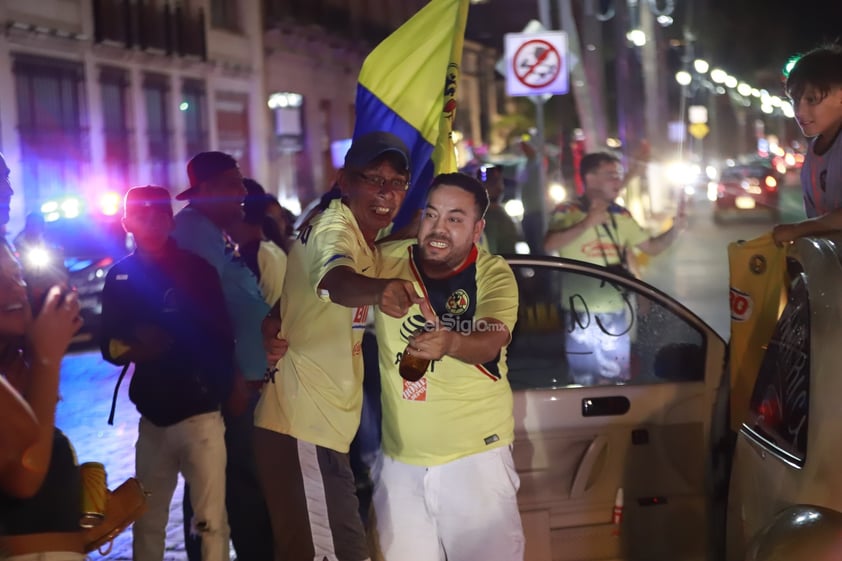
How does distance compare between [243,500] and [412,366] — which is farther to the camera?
[243,500]

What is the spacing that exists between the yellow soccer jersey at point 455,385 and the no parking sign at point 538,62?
315 inches

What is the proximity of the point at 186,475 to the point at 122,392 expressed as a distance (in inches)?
247

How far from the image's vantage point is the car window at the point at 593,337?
4.42 m

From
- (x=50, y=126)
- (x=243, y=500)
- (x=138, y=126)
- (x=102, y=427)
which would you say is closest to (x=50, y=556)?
(x=243, y=500)

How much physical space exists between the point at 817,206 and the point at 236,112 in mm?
28710

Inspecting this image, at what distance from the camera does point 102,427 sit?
28.1ft

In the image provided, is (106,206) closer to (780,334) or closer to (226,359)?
(226,359)

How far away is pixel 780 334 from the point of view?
347cm

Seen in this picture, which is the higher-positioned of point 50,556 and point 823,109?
point 823,109

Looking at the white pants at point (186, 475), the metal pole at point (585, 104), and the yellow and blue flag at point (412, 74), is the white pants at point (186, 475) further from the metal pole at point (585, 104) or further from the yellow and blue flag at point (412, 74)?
the metal pole at point (585, 104)

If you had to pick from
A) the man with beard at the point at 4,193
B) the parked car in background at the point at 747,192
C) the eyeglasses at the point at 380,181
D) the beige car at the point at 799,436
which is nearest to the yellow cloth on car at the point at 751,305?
the beige car at the point at 799,436

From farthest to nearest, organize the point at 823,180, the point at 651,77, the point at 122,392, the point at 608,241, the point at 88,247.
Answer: the point at 651,77
the point at 88,247
the point at 122,392
the point at 608,241
the point at 823,180

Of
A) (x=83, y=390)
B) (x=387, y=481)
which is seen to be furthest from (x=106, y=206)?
(x=387, y=481)

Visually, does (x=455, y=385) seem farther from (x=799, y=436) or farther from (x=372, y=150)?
(x=799, y=436)
